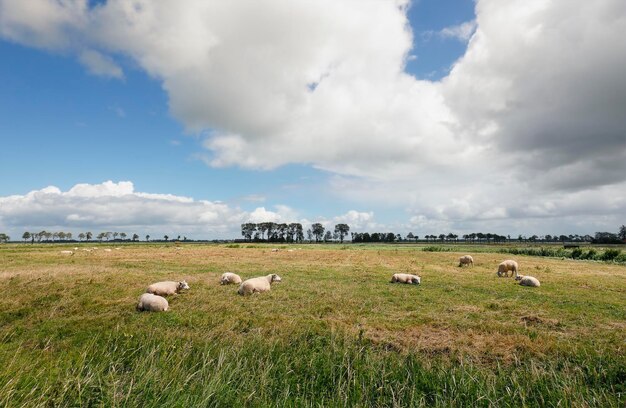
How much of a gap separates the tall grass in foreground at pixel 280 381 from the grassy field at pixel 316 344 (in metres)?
0.04

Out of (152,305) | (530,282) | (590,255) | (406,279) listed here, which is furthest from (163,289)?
(590,255)

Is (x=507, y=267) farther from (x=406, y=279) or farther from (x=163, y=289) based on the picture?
(x=163, y=289)

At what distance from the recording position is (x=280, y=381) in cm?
661

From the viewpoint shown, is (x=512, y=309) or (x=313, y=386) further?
(x=512, y=309)

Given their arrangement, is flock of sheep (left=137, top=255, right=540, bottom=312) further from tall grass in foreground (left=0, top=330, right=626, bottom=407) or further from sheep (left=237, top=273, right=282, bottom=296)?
tall grass in foreground (left=0, top=330, right=626, bottom=407)

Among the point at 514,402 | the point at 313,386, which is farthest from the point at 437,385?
the point at 313,386

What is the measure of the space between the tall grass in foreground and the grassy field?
4cm

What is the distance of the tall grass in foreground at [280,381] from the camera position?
16.1ft

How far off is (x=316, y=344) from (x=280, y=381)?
262cm

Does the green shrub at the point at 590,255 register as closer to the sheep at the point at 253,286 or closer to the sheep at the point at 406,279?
the sheep at the point at 406,279

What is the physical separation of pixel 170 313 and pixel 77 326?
305 centimetres

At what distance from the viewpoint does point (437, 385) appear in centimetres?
664

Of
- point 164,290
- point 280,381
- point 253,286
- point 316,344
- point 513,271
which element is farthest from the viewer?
point 513,271

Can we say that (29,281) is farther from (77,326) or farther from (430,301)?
(430,301)
